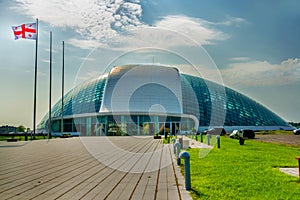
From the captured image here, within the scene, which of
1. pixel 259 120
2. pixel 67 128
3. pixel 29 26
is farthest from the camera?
pixel 259 120

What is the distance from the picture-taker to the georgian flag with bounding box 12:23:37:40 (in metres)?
33.5

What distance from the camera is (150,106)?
202ft

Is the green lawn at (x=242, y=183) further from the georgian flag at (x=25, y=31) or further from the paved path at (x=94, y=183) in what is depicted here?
the georgian flag at (x=25, y=31)

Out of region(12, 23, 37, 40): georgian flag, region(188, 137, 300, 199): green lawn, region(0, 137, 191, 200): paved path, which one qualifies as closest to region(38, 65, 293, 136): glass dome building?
region(12, 23, 37, 40): georgian flag

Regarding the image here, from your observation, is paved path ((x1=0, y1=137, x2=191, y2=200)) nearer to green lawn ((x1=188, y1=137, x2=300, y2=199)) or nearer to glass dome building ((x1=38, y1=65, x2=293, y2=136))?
green lawn ((x1=188, y1=137, x2=300, y2=199))

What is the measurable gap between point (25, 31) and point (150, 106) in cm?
3077

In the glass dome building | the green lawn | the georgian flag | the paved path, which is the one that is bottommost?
the paved path

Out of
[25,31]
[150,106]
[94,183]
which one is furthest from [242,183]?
[150,106]

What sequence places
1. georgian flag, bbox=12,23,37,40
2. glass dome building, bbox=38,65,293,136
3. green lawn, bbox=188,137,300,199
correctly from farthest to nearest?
glass dome building, bbox=38,65,293,136 < georgian flag, bbox=12,23,37,40 < green lawn, bbox=188,137,300,199

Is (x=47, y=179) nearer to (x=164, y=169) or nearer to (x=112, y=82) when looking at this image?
(x=164, y=169)

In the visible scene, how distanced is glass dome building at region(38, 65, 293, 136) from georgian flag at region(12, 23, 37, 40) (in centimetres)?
2697

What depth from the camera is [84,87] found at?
241 feet

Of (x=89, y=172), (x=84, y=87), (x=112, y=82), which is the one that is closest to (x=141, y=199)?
(x=89, y=172)

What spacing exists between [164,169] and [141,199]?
4348mm
